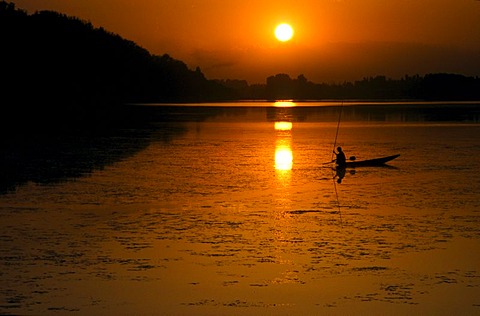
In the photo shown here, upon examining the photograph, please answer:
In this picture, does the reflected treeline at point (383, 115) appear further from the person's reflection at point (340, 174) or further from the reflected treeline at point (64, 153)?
the person's reflection at point (340, 174)

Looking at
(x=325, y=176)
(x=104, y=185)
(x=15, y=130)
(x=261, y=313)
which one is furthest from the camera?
(x=15, y=130)

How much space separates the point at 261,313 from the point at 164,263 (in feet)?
9.06

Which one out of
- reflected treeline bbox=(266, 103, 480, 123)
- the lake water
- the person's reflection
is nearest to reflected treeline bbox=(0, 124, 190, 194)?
the lake water

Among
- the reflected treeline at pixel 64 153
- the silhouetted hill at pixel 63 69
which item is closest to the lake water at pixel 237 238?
the reflected treeline at pixel 64 153

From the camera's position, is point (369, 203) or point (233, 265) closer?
point (233, 265)

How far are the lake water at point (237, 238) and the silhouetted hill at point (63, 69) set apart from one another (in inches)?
1496

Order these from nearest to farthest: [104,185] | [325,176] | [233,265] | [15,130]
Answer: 1. [233,265]
2. [104,185]
3. [325,176]
4. [15,130]

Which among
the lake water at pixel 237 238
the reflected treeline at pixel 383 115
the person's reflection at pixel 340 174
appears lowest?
the reflected treeline at pixel 383 115

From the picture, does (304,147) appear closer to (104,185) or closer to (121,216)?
(104,185)

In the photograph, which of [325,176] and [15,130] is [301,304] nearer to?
[325,176]

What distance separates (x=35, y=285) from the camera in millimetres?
10445

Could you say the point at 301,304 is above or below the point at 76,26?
below

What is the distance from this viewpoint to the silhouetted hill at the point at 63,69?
77.4 metres

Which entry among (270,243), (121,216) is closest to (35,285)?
(270,243)
